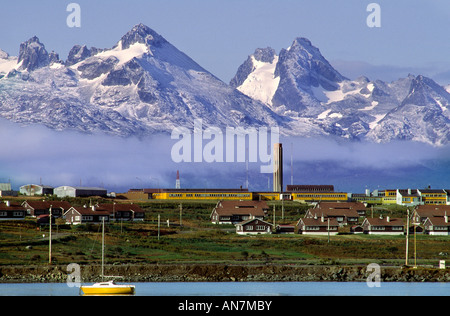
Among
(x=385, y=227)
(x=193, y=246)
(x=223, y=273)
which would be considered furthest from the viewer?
(x=385, y=227)

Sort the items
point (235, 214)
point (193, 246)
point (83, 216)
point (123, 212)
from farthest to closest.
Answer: point (235, 214)
point (123, 212)
point (83, 216)
point (193, 246)

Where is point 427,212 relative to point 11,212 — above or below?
below

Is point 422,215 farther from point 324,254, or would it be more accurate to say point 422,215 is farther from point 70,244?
point 70,244

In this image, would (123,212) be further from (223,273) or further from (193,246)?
(223,273)

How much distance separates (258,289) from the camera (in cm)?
8238

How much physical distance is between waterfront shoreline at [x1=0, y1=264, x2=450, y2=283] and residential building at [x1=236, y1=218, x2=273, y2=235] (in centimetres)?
3950

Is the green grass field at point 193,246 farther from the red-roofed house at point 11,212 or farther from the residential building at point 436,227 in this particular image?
the red-roofed house at point 11,212

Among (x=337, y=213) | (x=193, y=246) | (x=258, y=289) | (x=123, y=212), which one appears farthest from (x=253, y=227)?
(x=258, y=289)

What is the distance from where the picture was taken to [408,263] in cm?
10100

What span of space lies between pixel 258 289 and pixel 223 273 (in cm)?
998

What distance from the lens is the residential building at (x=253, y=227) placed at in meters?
134

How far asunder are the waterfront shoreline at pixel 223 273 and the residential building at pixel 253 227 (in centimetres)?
3950
